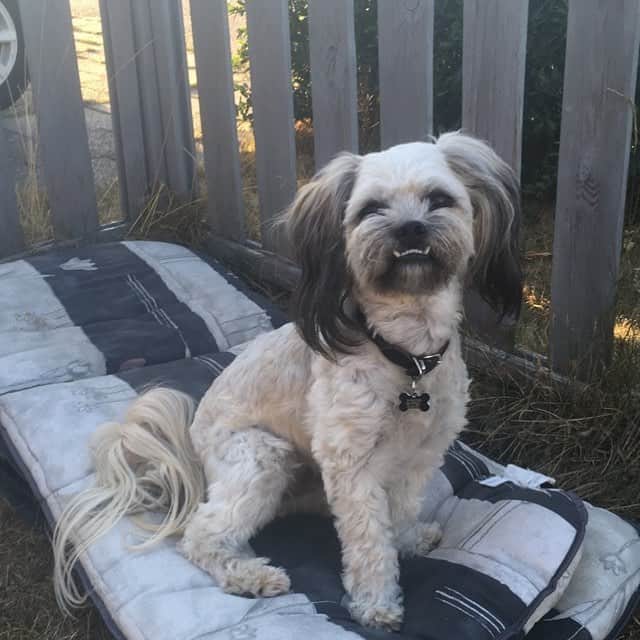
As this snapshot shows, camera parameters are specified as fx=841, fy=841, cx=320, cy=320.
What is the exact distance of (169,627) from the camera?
1972mm

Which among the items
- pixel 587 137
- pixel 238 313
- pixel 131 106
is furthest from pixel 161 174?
pixel 587 137

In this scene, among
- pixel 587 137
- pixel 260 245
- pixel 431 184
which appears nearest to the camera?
pixel 431 184

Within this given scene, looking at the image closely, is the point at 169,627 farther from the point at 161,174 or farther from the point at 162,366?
the point at 161,174

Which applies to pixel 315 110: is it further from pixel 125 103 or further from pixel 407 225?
pixel 407 225

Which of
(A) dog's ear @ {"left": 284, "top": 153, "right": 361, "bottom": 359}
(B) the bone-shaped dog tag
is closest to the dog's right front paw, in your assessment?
(B) the bone-shaped dog tag

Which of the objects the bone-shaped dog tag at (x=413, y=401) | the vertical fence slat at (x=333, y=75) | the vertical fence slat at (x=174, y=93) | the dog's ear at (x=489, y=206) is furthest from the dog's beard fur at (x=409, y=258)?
the vertical fence slat at (x=174, y=93)

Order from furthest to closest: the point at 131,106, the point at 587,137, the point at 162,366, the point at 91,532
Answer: the point at 131,106 → the point at 162,366 → the point at 587,137 → the point at 91,532

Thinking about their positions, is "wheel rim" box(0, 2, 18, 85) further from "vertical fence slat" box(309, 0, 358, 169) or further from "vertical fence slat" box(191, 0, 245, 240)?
"vertical fence slat" box(309, 0, 358, 169)

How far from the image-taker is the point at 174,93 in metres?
4.77

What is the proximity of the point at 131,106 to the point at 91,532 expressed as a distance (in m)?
3.20

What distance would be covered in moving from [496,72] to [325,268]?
52.4 inches

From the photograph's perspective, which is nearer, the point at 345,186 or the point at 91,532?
the point at 345,186

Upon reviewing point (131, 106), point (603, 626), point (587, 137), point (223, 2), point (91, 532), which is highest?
point (223, 2)

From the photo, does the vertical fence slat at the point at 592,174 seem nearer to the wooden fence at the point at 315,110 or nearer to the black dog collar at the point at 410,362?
the wooden fence at the point at 315,110
